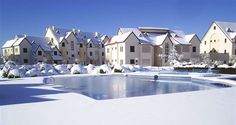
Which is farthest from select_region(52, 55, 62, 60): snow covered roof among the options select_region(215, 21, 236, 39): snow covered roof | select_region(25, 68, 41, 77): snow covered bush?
select_region(215, 21, 236, 39): snow covered roof

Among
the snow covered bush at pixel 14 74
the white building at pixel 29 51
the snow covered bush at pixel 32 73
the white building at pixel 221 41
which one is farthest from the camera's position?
the white building at pixel 29 51

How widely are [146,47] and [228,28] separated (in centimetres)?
1721

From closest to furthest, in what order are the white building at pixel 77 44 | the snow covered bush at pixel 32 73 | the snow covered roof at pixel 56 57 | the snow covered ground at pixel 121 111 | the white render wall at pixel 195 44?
the snow covered ground at pixel 121 111 → the snow covered bush at pixel 32 73 → the white render wall at pixel 195 44 → the snow covered roof at pixel 56 57 → the white building at pixel 77 44

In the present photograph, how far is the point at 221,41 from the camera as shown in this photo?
44250 millimetres

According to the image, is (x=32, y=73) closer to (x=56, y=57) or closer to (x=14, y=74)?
(x=14, y=74)

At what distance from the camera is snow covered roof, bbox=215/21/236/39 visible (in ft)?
140

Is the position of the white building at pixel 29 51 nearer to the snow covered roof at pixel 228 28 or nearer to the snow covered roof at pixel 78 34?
the snow covered roof at pixel 78 34

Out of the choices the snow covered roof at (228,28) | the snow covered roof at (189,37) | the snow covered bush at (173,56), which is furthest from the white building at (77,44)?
the snow covered roof at (228,28)

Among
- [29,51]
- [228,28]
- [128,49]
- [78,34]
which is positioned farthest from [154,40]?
[29,51]

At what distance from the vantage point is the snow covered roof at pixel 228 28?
42812mm
